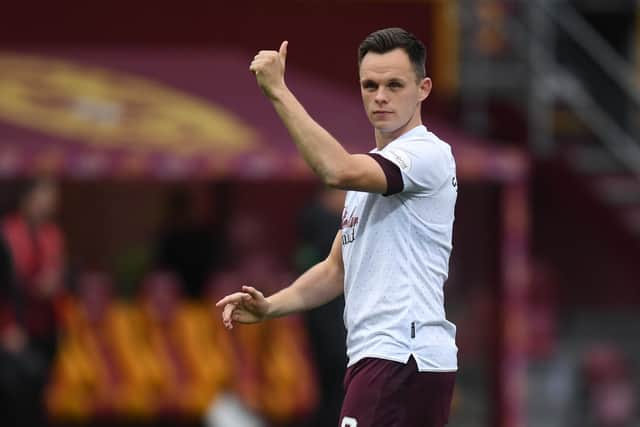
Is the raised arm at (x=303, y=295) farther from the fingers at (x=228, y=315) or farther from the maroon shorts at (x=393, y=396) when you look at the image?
the maroon shorts at (x=393, y=396)

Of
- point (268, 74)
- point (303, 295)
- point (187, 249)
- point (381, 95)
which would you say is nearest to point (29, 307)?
point (187, 249)

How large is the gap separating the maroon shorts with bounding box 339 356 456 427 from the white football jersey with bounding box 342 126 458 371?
36 millimetres

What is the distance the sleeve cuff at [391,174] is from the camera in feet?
17.2

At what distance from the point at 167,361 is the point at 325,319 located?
7.59 ft

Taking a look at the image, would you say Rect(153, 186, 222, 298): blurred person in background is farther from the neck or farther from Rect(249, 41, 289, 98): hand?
Rect(249, 41, 289, 98): hand

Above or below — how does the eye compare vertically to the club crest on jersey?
above

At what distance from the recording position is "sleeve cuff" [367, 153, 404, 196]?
525 cm

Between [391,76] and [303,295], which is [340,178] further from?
[303,295]

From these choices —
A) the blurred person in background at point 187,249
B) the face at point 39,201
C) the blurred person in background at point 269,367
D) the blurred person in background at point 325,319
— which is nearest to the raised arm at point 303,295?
the blurred person in background at point 325,319

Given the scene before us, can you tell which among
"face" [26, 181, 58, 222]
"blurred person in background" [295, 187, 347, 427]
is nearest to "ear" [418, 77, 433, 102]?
"blurred person in background" [295, 187, 347, 427]

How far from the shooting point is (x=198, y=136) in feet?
39.5

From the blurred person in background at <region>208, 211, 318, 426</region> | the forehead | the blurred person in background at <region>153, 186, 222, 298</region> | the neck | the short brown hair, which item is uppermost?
the short brown hair

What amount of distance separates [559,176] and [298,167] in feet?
14.5

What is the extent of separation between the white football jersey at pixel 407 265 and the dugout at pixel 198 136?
586cm
